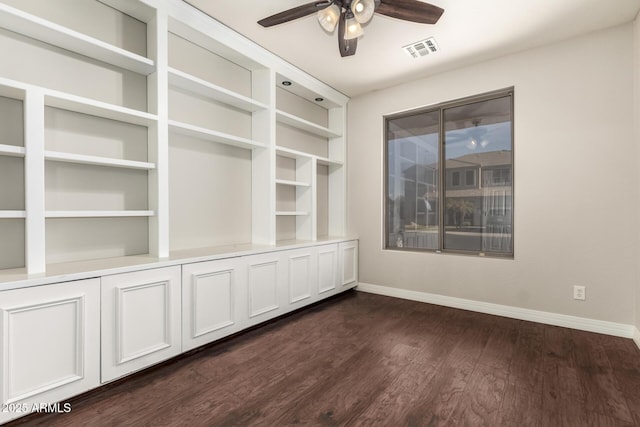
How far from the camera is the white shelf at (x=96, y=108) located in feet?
6.49

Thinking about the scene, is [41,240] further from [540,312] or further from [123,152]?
[540,312]

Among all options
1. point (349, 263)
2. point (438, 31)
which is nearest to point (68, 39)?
point (438, 31)

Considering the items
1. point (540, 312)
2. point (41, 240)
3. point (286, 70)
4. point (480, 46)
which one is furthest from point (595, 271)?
point (41, 240)

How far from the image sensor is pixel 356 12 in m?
2.07

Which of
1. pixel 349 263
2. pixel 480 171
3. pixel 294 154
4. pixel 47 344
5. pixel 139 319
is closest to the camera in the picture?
pixel 47 344

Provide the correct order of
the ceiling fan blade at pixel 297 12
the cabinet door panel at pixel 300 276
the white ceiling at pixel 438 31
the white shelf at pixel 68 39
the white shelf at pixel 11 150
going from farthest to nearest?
the cabinet door panel at pixel 300 276 < the white ceiling at pixel 438 31 < the ceiling fan blade at pixel 297 12 < the white shelf at pixel 68 39 < the white shelf at pixel 11 150

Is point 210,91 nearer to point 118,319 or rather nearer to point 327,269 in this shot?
point 118,319

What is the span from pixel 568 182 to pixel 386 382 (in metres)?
2.57

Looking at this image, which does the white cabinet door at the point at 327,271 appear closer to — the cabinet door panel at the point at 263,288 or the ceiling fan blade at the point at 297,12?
the cabinet door panel at the point at 263,288

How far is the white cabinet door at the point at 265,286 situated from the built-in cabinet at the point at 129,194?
1 cm

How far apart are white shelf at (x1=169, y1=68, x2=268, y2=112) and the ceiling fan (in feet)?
2.72

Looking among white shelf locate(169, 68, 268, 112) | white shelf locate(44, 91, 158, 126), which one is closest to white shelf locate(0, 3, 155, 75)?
white shelf locate(169, 68, 268, 112)

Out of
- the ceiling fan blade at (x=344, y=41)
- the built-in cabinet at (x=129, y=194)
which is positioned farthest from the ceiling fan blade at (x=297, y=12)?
the built-in cabinet at (x=129, y=194)

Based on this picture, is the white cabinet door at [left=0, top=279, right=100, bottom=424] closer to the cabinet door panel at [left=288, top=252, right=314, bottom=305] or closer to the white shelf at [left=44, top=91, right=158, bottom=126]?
the white shelf at [left=44, top=91, right=158, bottom=126]
